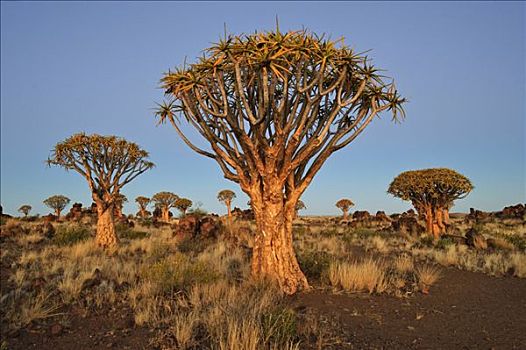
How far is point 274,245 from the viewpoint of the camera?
7316 mm

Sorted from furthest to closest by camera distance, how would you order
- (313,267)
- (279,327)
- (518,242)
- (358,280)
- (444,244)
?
(518,242) < (444,244) < (313,267) < (358,280) < (279,327)

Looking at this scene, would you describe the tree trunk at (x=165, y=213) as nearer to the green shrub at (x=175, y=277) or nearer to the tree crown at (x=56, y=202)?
the tree crown at (x=56, y=202)

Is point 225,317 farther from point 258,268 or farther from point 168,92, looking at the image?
point 168,92

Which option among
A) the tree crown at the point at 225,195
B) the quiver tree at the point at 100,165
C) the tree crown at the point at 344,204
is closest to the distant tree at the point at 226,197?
the tree crown at the point at 225,195

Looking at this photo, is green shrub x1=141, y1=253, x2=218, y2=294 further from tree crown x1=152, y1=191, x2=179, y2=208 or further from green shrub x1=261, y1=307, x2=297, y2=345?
tree crown x1=152, y1=191, x2=179, y2=208

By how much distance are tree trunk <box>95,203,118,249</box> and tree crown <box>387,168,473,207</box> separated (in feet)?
47.8

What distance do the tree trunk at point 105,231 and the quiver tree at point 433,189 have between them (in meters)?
14.6

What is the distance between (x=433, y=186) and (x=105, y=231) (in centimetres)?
Result: 1555

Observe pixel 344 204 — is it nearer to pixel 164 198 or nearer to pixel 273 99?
pixel 164 198

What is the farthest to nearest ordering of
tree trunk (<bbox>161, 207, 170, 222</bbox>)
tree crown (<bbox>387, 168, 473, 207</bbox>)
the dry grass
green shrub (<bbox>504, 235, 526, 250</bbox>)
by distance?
1. tree trunk (<bbox>161, 207, 170, 222</bbox>)
2. tree crown (<bbox>387, 168, 473, 207</bbox>)
3. green shrub (<bbox>504, 235, 526, 250</bbox>)
4. the dry grass

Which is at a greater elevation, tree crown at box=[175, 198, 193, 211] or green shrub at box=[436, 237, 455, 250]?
tree crown at box=[175, 198, 193, 211]

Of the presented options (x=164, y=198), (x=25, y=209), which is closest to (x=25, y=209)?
(x=25, y=209)

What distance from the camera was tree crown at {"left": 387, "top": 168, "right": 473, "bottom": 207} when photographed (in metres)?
19.3

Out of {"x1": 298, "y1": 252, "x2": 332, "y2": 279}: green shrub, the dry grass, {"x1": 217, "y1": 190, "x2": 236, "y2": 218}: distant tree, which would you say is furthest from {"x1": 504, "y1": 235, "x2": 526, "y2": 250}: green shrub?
{"x1": 217, "y1": 190, "x2": 236, "y2": 218}: distant tree
